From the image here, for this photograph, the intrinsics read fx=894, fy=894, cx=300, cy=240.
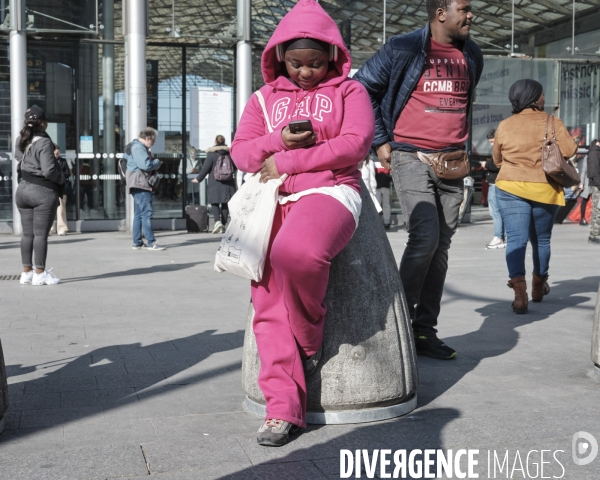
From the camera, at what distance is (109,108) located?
1794 centimetres

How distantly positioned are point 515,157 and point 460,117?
7.25 feet

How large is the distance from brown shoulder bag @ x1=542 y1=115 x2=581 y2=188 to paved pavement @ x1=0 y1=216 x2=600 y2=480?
42.7 inches

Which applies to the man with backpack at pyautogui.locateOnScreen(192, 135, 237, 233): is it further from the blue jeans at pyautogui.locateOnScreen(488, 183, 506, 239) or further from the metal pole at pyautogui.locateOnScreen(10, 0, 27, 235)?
the blue jeans at pyautogui.locateOnScreen(488, 183, 506, 239)

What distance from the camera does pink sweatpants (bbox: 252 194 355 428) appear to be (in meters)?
3.61

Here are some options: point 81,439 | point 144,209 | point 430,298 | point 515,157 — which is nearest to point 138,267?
point 144,209

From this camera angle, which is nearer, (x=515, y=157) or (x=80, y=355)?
(x=80, y=355)

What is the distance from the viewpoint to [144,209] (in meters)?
13.5

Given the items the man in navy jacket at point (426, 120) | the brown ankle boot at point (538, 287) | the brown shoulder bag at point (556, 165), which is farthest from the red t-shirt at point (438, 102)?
the brown ankle boot at point (538, 287)

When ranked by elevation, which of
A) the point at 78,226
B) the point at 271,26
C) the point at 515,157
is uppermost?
the point at 271,26

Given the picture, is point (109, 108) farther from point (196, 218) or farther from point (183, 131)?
point (196, 218)

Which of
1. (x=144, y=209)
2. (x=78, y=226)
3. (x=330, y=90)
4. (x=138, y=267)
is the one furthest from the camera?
(x=78, y=226)

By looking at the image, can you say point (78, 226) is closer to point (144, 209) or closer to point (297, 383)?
point (144, 209)

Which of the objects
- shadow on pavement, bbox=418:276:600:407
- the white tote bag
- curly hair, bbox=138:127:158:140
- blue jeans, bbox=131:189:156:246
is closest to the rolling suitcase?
blue jeans, bbox=131:189:156:246

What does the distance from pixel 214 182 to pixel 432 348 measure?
12.0 m
